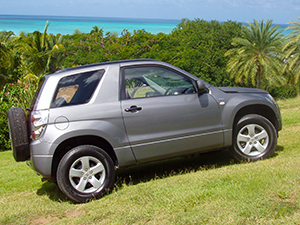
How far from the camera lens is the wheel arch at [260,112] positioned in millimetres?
5804

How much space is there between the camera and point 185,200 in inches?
166

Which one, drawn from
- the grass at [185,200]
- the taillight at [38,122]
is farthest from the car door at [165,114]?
the taillight at [38,122]

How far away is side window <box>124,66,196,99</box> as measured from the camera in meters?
5.21

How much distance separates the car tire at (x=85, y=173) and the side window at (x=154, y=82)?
1.03 m

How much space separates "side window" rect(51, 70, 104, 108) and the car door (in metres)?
0.44

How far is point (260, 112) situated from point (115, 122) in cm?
268

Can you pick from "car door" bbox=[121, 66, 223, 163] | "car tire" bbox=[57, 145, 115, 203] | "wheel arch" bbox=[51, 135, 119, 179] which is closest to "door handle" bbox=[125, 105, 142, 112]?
"car door" bbox=[121, 66, 223, 163]

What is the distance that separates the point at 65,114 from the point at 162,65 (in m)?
1.66

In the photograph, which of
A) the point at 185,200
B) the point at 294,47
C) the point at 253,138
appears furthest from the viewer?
the point at 294,47

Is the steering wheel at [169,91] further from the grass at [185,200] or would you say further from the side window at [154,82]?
the grass at [185,200]

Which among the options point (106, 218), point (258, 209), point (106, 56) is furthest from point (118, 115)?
point (106, 56)

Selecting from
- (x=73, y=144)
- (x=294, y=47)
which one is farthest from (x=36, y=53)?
(x=73, y=144)

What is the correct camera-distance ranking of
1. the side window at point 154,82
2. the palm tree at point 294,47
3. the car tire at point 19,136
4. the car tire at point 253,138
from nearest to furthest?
1. the car tire at point 19,136
2. the side window at point 154,82
3. the car tire at point 253,138
4. the palm tree at point 294,47

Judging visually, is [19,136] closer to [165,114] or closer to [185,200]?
[165,114]
